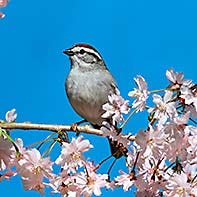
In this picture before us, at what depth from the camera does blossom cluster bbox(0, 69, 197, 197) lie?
2.57m

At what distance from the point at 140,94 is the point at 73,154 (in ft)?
1.66

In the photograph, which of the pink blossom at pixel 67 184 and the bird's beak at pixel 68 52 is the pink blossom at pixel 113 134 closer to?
the pink blossom at pixel 67 184

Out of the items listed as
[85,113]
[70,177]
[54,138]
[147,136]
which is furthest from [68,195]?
[85,113]

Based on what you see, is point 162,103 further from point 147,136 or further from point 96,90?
point 96,90

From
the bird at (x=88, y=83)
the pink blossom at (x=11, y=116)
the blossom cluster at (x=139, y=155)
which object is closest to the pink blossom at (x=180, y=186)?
the blossom cluster at (x=139, y=155)

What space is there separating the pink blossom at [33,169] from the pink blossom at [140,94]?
0.59m

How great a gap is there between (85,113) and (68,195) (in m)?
2.66

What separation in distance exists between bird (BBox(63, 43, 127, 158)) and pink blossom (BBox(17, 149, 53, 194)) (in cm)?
226

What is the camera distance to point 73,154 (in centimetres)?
289

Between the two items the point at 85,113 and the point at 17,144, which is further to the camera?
the point at 85,113

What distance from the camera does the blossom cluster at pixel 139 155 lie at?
2.57 meters

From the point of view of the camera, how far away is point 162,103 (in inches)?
99.9

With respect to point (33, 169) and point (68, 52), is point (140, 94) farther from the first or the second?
point (68, 52)

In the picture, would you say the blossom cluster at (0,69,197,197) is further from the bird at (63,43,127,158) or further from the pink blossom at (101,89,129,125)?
the bird at (63,43,127,158)
